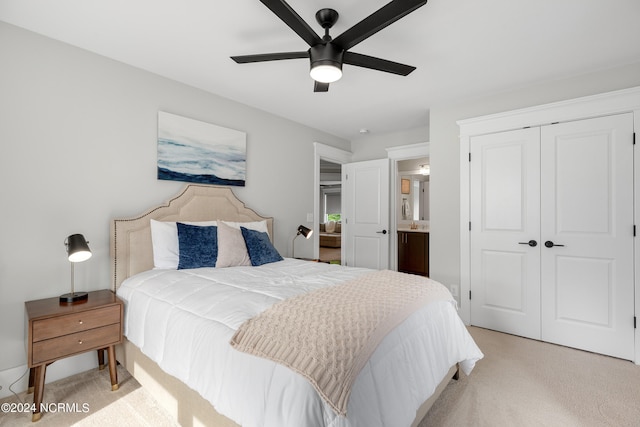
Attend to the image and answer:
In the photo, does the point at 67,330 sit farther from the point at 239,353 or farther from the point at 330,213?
the point at 330,213

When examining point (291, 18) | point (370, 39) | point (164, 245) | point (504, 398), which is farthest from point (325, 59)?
point (504, 398)

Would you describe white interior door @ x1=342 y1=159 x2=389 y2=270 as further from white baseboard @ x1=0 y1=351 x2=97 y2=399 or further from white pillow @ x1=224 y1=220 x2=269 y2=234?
white baseboard @ x1=0 y1=351 x2=97 y2=399

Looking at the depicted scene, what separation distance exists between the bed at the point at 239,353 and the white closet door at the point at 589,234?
1472 millimetres

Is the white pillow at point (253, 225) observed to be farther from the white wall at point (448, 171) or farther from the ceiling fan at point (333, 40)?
the white wall at point (448, 171)

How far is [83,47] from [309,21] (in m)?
1.78

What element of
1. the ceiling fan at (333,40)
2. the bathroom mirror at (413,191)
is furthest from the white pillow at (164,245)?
the bathroom mirror at (413,191)

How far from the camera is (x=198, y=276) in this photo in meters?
2.21

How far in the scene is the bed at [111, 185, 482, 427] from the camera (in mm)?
1085

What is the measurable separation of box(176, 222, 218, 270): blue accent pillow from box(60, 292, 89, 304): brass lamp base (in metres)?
0.63

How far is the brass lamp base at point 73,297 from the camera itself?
2.04 metres

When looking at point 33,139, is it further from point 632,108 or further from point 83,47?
point 632,108

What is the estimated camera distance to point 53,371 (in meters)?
2.19

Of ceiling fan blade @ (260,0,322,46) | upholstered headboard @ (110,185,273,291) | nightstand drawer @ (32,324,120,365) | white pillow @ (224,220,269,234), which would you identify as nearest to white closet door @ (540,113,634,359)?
ceiling fan blade @ (260,0,322,46)

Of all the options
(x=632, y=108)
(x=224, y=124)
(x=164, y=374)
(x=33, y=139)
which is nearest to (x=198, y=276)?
(x=164, y=374)
